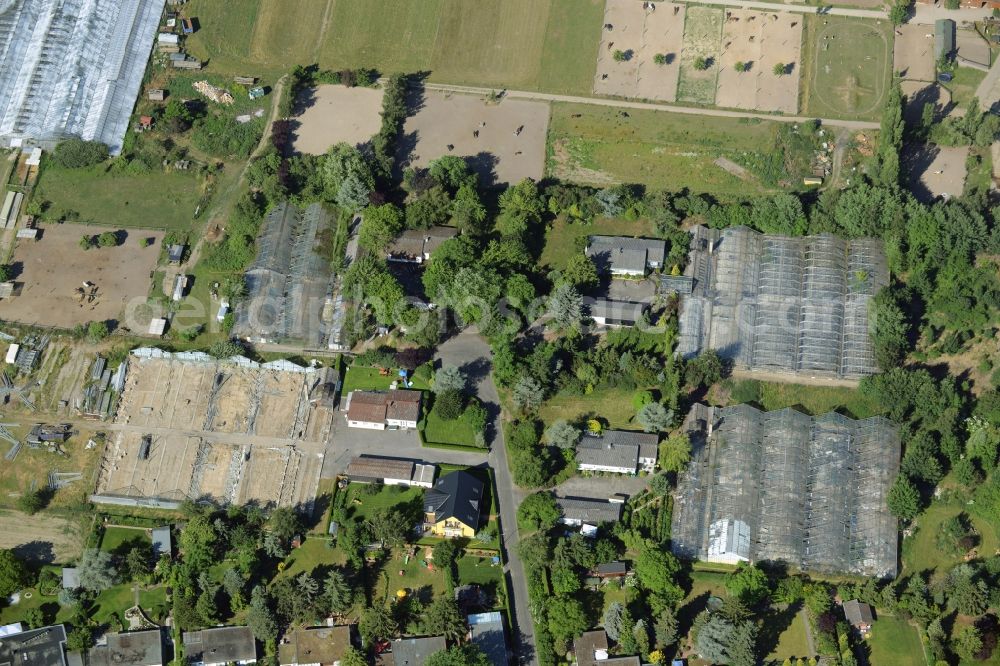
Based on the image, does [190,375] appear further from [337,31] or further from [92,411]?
[337,31]

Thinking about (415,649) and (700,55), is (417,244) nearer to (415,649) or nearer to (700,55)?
(700,55)

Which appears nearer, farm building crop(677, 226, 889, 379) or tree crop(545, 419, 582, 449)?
tree crop(545, 419, 582, 449)

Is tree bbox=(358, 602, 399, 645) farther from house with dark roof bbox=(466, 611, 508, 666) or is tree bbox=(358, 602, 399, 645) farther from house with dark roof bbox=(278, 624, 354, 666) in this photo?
house with dark roof bbox=(466, 611, 508, 666)

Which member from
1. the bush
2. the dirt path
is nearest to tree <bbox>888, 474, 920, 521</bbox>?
the dirt path

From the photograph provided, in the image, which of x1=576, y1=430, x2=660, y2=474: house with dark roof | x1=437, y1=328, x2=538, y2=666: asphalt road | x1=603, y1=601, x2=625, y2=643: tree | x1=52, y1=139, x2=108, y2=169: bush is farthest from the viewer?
x1=52, y1=139, x2=108, y2=169: bush

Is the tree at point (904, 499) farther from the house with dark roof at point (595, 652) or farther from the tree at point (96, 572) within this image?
the tree at point (96, 572)

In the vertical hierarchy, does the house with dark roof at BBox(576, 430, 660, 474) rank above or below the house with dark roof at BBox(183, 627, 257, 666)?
above

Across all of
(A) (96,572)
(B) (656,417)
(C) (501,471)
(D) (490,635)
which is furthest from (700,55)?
(A) (96,572)
